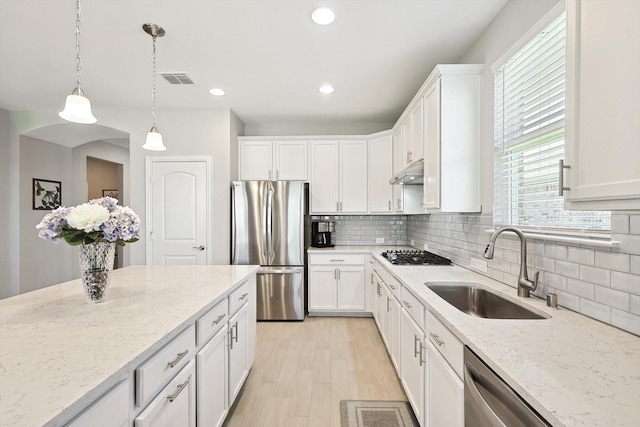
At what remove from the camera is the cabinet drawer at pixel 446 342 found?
118 centimetres

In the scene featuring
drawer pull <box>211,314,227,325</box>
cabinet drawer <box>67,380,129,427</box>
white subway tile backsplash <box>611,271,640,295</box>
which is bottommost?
drawer pull <box>211,314,227,325</box>

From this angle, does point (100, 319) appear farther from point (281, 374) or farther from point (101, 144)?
point (101, 144)

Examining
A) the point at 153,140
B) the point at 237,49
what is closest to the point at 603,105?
the point at 237,49

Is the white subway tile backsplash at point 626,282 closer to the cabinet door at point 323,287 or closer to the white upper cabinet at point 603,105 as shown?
the white upper cabinet at point 603,105

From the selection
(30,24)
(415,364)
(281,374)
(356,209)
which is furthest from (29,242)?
(415,364)

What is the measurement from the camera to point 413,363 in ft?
6.07

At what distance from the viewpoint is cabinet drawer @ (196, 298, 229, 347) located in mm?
1472

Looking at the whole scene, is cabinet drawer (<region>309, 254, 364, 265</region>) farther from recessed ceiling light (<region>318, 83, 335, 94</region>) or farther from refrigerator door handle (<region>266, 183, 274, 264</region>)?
recessed ceiling light (<region>318, 83, 335, 94</region>)

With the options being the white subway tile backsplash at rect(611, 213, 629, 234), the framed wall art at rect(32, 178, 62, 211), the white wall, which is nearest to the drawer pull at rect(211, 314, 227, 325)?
the white subway tile backsplash at rect(611, 213, 629, 234)

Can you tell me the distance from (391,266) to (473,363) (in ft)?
4.91

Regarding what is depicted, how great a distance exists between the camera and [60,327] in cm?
114

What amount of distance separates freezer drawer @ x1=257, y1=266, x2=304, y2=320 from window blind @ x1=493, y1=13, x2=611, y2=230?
245 cm

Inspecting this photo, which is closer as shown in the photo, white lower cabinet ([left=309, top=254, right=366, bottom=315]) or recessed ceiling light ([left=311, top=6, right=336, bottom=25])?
recessed ceiling light ([left=311, top=6, right=336, bottom=25])

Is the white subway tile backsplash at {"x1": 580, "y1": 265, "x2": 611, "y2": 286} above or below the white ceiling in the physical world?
below
